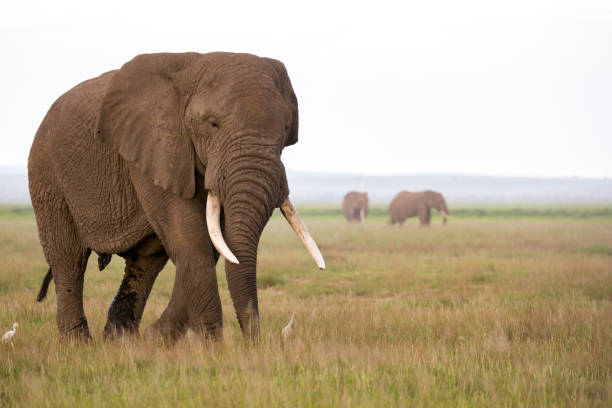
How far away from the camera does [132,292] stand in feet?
24.9

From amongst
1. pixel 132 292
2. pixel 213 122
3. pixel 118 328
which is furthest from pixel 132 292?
pixel 213 122

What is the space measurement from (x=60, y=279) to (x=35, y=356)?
1.67 m

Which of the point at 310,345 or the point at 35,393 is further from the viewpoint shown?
the point at 310,345

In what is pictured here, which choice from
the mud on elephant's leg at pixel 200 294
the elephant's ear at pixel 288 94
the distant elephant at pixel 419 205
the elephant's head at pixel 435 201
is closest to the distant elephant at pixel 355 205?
the distant elephant at pixel 419 205

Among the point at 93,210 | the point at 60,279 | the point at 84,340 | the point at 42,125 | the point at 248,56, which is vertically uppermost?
the point at 248,56

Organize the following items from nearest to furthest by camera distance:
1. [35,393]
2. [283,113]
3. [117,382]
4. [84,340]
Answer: [35,393]
[117,382]
[283,113]
[84,340]

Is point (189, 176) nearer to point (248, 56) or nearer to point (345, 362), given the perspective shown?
point (248, 56)

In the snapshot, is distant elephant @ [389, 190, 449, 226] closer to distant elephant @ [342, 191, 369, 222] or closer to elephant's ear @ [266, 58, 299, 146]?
distant elephant @ [342, 191, 369, 222]

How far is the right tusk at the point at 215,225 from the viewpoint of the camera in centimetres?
563

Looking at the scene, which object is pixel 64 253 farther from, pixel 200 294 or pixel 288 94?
pixel 288 94

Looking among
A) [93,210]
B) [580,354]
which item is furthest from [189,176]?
[580,354]

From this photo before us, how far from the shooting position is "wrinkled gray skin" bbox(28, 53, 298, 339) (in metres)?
5.71

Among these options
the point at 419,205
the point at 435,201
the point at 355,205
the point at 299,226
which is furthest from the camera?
the point at 355,205

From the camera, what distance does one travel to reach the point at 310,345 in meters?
6.39
